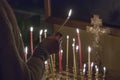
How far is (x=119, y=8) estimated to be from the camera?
1.84 meters

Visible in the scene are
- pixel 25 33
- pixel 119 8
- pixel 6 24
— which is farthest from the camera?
pixel 25 33

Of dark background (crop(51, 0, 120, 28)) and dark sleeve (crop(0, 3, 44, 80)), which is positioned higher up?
dark background (crop(51, 0, 120, 28))

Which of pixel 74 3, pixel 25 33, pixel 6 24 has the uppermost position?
pixel 74 3

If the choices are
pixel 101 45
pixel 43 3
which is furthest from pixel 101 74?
pixel 43 3

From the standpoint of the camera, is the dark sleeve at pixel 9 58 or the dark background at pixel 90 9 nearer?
the dark sleeve at pixel 9 58

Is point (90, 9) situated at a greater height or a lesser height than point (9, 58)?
greater

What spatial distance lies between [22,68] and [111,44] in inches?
46.4

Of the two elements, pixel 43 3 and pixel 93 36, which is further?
pixel 43 3

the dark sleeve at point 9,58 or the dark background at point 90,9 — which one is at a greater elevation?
the dark background at point 90,9

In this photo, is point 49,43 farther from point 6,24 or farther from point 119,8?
point 119,8

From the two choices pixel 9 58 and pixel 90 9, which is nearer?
pixel 9 58

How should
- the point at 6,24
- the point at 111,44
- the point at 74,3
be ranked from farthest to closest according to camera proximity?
the point at 74,3
the point at 111,44
the point at 6,24

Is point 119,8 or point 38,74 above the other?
point 119,8

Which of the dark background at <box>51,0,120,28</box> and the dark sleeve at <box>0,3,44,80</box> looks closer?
the dark sleeve at <box>0,3,44,80</box>
